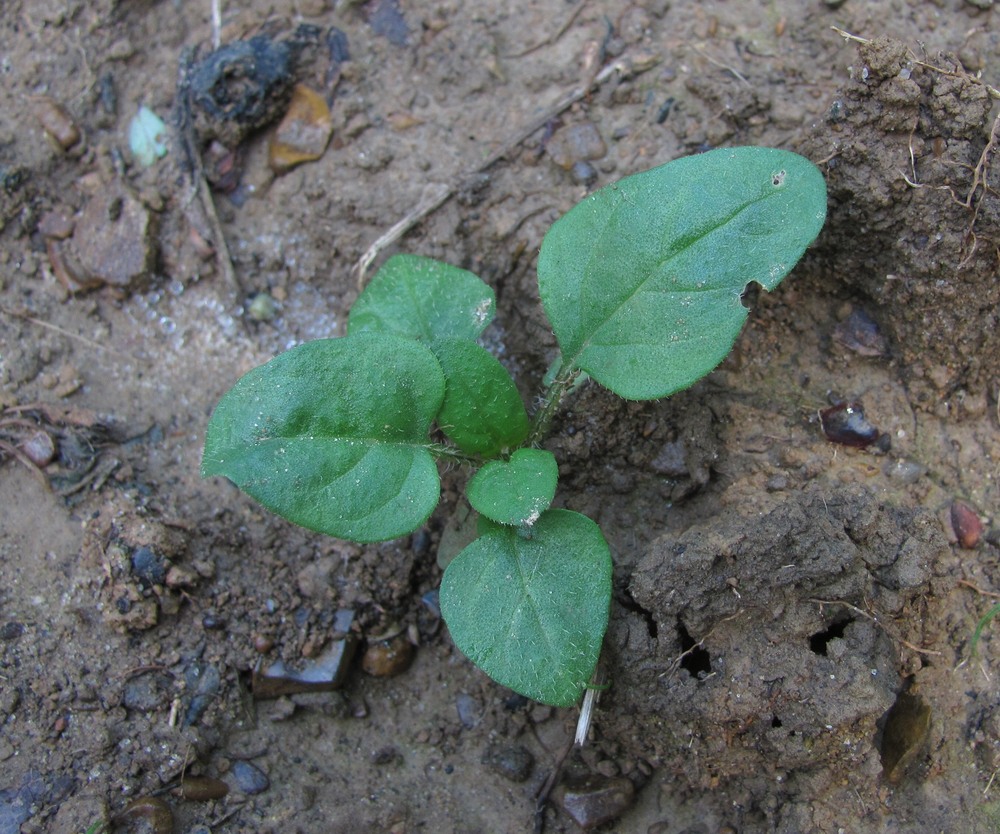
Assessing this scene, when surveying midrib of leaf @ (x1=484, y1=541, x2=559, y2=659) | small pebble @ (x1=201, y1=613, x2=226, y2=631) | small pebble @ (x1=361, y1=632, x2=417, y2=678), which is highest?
small pebble @ (x1=201, y1=613, x2=226, y2=631)

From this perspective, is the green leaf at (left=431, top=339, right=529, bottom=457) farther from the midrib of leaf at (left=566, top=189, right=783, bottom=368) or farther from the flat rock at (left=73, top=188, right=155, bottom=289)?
the flat rock at (left=73, top=188, right=155, bottom=289)

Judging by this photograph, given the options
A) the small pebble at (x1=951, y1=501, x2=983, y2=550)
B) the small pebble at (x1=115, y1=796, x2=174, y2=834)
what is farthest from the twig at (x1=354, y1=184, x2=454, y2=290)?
the small pebble at (x1=951, y1=501, x2=983, y2=550)

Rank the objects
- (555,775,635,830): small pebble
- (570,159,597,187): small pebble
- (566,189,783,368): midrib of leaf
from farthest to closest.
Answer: (570,159,597,187): small pebble < (555,775,635,830): small pebble < (566,189,783,368): midrib of leaf

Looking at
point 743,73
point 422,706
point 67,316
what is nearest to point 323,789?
point 422,706

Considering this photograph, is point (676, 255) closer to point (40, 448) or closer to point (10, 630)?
point (40, 448)

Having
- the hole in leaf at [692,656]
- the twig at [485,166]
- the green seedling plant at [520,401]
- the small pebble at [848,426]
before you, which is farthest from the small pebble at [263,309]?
the small pebble at [848,426]

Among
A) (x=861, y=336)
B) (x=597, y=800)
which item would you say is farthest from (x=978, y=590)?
(x=597, y=800)

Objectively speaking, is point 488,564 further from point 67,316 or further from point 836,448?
point 67,316

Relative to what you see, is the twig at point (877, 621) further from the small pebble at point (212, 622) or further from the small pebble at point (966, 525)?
the small pebble at point (212, 622)

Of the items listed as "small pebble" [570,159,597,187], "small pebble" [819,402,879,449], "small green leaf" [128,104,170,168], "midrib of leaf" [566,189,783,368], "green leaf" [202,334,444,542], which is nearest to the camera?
"green leaf" [202,334,444,542]

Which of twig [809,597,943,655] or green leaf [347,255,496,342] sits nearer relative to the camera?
twig [809,597,943,655]
